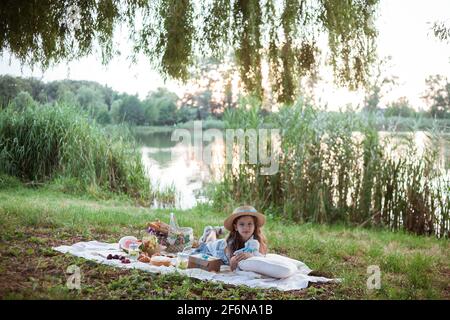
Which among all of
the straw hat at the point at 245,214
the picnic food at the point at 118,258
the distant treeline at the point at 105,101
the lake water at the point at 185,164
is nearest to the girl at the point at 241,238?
the straw hat at the point at 245,214

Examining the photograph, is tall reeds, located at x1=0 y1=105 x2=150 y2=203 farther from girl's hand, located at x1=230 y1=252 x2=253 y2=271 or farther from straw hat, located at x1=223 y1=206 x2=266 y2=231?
girl's hand, located at x1=230 y1=252 x2=253 y2=271

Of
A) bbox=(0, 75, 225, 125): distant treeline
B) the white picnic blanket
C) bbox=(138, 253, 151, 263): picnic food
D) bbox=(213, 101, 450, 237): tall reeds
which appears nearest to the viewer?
the white picnic blanket

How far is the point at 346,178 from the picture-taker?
5.73 m

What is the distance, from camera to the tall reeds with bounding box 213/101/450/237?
17.9 ft

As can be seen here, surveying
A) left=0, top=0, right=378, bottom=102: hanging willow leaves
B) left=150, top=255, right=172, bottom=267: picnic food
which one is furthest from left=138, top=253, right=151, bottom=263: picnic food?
left=0, top=0, right=378, bottom=102: hanging willow leaves

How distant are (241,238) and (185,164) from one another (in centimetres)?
635

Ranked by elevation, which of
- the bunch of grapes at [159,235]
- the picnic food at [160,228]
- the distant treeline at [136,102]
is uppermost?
the distant treeline at [136,102]

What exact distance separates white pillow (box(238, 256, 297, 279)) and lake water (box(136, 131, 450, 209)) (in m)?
3.06

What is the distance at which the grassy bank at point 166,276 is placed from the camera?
2803mm

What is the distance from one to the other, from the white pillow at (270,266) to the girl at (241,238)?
15 centimetres

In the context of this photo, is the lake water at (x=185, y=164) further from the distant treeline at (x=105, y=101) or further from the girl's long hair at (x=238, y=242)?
the girl's long hair at (x=238, y=242)

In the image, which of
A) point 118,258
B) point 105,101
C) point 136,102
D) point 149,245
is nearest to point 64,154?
point 105,101
